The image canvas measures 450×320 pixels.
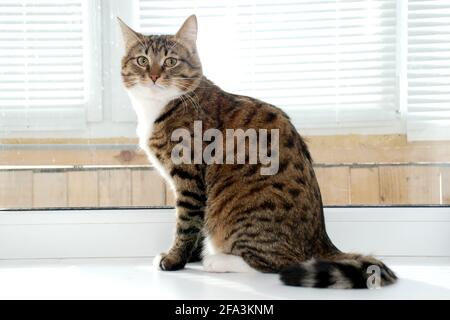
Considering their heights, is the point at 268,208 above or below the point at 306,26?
below

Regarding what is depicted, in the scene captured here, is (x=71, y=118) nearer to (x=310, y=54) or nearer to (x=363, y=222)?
(x=310, y=54)

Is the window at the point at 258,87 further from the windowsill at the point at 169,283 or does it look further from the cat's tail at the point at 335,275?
the cat's tail at the point at 335,275

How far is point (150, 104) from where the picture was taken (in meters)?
1.86

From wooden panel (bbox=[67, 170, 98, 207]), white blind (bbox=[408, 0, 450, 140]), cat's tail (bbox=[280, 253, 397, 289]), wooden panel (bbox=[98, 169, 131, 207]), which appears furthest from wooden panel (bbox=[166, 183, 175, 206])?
white blind (bbox=[408, 0, 450, 140])

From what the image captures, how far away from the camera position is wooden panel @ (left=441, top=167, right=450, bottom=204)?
2.11m

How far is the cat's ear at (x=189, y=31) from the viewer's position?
1.89 m

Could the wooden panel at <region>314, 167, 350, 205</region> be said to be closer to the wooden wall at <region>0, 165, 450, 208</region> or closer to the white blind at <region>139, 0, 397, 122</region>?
the wooden wall at <region>0, 165, 450, 208</region>

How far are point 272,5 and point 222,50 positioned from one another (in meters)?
0.22

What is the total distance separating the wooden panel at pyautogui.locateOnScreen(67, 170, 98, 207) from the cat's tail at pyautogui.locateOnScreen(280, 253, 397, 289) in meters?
0.85

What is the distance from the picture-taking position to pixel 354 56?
6.93 ft

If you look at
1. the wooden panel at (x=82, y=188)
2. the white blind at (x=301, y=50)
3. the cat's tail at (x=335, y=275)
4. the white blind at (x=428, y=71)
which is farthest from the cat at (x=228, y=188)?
the white blind at (x=428, y=71)

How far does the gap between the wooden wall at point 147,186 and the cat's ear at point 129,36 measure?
459 millimetres

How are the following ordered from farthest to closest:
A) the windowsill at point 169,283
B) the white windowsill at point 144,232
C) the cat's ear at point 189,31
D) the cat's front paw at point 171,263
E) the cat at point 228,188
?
the white windowsill at point 144,232 → the cat's ear at point 189,31 → the cat's front paw at point 171,263 → the cat at point 228,188 → the windowsill at point 169,283
